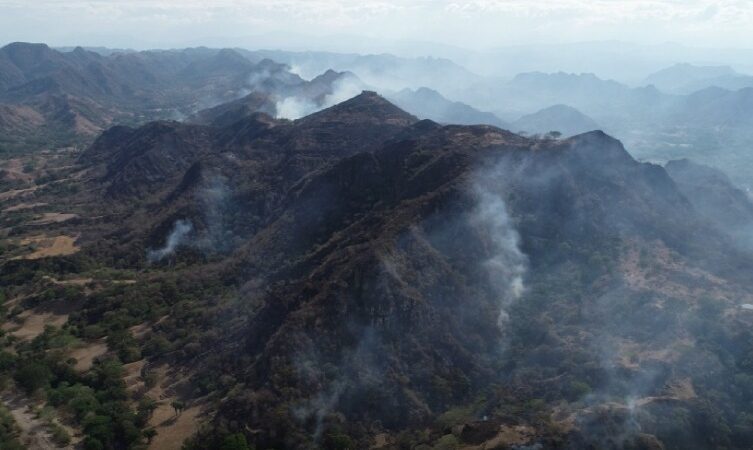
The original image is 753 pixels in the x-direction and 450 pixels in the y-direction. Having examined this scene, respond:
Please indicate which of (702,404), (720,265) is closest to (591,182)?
(720,265)

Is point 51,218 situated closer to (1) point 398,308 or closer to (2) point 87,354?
(2) point 87,354

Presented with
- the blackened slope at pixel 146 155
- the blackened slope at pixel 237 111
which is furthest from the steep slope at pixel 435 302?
the blackened slope at pixel 237 111

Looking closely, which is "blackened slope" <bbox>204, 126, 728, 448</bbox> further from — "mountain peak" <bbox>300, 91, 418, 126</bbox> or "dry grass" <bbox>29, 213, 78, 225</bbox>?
"dry grass" <bbox>29, 213, 78, 225</bbox>

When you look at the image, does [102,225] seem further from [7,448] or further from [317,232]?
[7,448]

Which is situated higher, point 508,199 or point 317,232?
point 508,199

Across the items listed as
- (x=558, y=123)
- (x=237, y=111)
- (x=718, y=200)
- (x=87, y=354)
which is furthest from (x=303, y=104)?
(x=87, y=354)

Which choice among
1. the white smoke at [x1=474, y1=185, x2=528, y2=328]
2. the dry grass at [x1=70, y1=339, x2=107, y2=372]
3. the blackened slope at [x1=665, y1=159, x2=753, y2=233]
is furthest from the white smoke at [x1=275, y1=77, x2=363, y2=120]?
the dry grass at [x1=70, y1=339, x2=107, y2=372]
